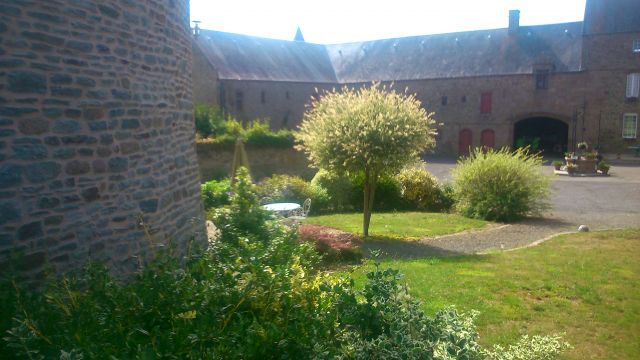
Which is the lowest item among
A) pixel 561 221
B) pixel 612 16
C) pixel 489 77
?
pixel 561 221

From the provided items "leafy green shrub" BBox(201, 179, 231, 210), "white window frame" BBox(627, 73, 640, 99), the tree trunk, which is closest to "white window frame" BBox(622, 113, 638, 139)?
"white window frame" BBox(627, 73, 640, 99)

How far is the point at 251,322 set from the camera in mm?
3797

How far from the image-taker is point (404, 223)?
1393 cm

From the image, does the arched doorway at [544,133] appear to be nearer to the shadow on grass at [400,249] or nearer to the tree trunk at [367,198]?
the tree trunk at [367,198]

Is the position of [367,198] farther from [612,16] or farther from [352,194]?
[612,16]

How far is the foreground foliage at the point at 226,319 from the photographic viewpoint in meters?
3.26

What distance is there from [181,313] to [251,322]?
0.51m

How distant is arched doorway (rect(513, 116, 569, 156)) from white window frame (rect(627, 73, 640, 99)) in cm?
437

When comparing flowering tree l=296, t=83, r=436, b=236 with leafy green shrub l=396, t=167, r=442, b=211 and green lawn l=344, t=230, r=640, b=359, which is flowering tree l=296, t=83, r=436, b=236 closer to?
green lawn l=344, t=230, r=640, b=359

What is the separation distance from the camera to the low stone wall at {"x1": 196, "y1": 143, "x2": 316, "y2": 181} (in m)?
20.2

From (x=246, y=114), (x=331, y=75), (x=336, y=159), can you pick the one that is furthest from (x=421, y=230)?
(x=331, y=75)

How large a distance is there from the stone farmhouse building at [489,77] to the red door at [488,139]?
0.22 ft

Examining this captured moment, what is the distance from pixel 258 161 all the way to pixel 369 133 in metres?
11.5

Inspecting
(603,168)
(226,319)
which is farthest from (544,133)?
(226,319)
